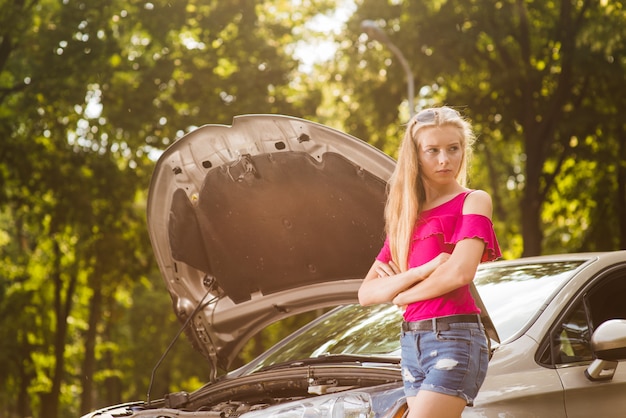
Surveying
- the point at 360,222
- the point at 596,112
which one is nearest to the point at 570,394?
the point at 360,222

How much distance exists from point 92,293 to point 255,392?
53.1ft

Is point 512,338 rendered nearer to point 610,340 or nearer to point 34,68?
point 610,340

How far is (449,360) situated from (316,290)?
5.84 feet

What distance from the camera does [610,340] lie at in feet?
11.8

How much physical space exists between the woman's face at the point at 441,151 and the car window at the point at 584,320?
117 centimetres

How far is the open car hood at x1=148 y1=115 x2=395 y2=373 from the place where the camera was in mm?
4191

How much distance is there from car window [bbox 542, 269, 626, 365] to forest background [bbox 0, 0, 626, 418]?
8.75m

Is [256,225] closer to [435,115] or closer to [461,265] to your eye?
[435,115]

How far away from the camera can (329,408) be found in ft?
11.2

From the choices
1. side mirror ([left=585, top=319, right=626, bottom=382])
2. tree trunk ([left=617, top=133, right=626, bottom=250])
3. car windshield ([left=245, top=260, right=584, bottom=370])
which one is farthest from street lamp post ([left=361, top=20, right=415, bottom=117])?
side mirror ([left=585, top=319, right=626, bottom=382])

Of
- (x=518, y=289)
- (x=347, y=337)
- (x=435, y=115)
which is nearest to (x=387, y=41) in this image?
(x=347, y=337)

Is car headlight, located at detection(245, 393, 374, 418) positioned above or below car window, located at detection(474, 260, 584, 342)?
below

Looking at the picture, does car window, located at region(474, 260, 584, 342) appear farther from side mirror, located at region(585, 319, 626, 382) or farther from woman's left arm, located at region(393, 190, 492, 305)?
woman's left arm, located at region(393, 190, 492, 305)

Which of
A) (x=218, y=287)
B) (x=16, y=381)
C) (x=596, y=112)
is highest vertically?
(x=596, y=112)
